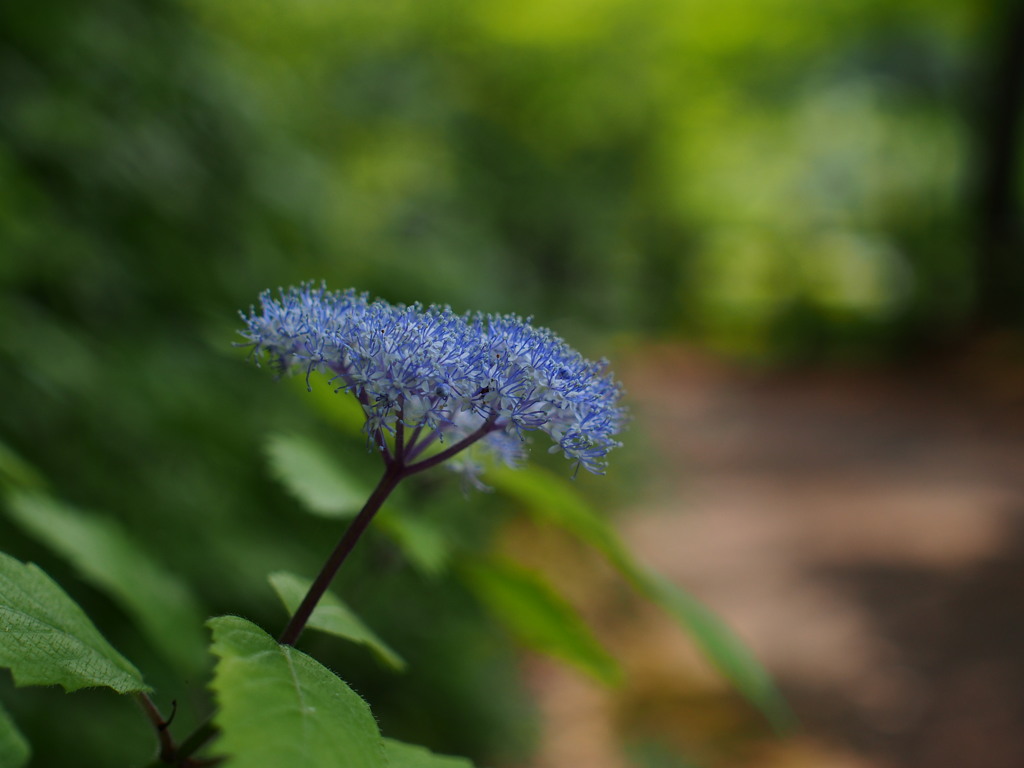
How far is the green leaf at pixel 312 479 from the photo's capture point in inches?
62.9

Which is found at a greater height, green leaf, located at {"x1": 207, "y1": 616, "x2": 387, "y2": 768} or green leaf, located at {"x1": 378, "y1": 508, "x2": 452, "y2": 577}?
green leaf, located at {"x1": 378, "y1": 508, "x2": 452, "y2": 577}

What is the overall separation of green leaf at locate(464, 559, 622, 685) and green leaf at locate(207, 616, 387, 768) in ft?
2.33

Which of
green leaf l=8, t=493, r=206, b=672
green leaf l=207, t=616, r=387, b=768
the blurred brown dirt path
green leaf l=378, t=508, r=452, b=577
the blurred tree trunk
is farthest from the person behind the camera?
the blurred tree trunk

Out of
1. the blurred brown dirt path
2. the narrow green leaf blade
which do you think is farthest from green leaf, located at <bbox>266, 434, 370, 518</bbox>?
the blurred brown dirt path

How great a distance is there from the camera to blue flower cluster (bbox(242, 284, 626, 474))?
1062mm

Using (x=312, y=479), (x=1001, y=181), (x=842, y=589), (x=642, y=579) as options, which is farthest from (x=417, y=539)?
(x=1001, y=181)

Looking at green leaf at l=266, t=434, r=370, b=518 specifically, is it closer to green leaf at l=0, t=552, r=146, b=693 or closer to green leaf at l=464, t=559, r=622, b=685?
green leaf at l=464, t=559, r=622, b=685

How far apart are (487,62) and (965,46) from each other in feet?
38.9

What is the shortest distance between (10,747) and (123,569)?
2.36 ft

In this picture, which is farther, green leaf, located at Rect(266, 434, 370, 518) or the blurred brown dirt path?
the blurred brown dirt path

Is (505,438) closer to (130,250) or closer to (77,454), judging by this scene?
(77,454)

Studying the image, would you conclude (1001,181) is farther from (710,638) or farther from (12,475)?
(12,475)

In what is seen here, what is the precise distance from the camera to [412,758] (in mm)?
1152

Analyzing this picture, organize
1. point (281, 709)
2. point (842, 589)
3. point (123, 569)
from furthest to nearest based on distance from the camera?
point (842, 589)
point (123, 569)
point (281, 709)
